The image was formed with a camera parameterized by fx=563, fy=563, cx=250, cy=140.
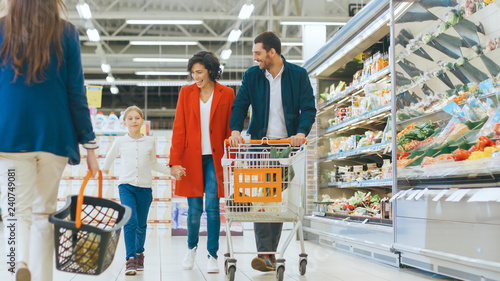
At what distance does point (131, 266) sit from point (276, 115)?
1.45 metres

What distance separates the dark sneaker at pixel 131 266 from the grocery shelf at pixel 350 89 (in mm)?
2522

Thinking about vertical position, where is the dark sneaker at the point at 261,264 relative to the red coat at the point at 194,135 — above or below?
below

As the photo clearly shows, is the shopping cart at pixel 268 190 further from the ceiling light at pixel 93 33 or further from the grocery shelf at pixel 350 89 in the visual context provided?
the ceiling light at pixel 93 33

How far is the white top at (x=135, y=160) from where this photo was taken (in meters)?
4.29

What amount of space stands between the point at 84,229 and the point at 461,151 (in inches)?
93.7

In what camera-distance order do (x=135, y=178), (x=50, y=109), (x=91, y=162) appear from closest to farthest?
1. (x=50, y=109)
2. (x=91, y=162)
3. (x=135, y=178)

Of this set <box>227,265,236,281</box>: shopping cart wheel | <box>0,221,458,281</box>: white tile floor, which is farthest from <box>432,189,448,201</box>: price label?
<box>227,265,236,281</box>: shopping cart wheel

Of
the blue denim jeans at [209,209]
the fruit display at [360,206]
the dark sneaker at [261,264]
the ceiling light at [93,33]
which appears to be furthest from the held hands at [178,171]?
the ceiling light at [93,33]

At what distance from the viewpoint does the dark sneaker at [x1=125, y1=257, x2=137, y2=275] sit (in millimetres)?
3849

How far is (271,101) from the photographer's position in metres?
3.94

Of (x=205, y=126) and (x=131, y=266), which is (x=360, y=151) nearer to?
(x=205, y=126)

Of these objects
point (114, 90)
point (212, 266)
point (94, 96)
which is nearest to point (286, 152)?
point (212, 266)

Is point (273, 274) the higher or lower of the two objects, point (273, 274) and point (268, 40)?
the lower

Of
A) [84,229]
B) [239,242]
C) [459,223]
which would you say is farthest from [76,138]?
[239,242]
